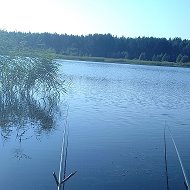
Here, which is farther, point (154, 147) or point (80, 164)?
point (154, 147)

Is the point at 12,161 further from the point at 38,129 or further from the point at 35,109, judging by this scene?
the point at 35,109

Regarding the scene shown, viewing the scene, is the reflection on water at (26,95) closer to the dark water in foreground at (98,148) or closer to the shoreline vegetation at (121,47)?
the dark water in foreground at (98,148)

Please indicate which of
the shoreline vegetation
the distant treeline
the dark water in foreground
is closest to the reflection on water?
the dark water in foreground

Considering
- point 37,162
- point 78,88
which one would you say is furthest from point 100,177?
point 78,88

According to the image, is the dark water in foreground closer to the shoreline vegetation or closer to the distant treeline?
the shoreline vegetation

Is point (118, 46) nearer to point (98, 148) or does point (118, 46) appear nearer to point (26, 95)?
point (26, 95)

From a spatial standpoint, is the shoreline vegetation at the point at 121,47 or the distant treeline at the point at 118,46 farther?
the distant treeline at the point at 118,46

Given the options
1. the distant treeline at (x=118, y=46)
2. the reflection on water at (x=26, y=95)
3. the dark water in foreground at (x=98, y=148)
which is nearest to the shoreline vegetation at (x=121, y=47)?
the distant treeline at (x=118, y=46)

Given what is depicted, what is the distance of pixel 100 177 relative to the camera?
12.8 meters

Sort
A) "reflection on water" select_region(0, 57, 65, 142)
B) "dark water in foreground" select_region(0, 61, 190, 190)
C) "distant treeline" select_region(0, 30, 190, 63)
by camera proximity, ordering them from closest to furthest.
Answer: "dark water in foreground" select_region(0, 61, 190, 190)
"reflection on water" select_region(0, 57, 65, 142)
"distant treeline" select_region(0, 30, 190, 63)

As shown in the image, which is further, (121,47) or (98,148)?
(121,47)

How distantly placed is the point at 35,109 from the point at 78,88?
14.2m

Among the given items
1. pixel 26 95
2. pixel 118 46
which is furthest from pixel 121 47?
pixel 26 95

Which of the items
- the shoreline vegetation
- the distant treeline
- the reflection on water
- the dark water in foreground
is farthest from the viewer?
the distant treeline
